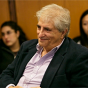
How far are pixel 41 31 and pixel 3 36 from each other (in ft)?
5.03

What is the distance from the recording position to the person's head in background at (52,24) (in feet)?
4.28

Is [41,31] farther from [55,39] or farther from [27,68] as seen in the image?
[27,68]

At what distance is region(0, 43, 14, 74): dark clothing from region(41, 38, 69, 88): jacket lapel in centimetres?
122

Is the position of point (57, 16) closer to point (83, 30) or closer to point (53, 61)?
point (53, 61)

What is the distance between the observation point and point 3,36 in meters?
2.71

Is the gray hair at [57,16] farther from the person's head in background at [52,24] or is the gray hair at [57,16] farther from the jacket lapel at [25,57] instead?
the jacket lapel at [25,57]

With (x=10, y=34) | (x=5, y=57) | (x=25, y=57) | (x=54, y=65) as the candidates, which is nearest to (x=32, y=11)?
(x=10, y=34)

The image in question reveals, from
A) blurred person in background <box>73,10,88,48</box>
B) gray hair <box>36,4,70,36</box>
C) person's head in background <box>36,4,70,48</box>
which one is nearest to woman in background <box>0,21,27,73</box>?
blurred person in background <box>73,10,88,48</box>

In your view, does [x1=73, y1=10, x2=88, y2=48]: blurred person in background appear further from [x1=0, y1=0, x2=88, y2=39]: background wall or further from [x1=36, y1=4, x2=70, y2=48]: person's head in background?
[x1=36, y1=4, x2=70, y2=48]: person's head in background

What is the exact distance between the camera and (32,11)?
8.90ft

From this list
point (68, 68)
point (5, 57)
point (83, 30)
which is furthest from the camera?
point (83, 30)

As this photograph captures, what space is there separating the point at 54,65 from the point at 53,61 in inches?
1.7

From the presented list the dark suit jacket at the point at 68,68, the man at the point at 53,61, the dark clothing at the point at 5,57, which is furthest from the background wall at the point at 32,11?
the dark suit jacket at the point at 68,68

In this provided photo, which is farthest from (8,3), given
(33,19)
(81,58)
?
(81,58)
